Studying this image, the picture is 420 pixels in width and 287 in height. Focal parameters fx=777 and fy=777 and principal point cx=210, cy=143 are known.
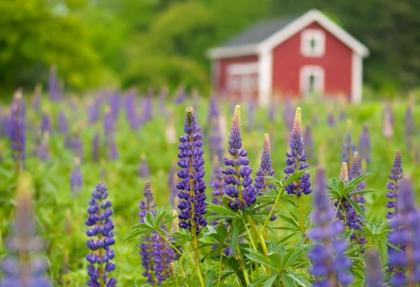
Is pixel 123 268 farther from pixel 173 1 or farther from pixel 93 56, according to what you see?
pixel 173 1

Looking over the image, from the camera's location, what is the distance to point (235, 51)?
37.9 m

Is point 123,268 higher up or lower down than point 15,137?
lower down

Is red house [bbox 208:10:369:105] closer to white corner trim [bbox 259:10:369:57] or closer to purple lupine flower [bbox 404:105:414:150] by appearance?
white corner trim [bbox 259:10:369:57]

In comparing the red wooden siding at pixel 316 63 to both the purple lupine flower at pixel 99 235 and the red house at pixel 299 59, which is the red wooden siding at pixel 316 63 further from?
the purple lupine flower at pixel 99 235

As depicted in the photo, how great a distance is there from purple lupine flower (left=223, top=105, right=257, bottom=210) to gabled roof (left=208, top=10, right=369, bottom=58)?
108 feet

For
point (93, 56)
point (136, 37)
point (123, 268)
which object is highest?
point (136, 37)

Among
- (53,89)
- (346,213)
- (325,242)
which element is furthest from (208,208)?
(53,89)

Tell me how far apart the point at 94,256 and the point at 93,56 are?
27.1 m

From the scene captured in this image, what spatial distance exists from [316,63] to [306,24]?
1.96m

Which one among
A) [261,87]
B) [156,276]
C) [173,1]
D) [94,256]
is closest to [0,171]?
[156,276]

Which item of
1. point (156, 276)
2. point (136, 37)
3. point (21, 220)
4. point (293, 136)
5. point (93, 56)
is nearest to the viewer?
point (21, 220)

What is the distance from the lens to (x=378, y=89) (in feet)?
161

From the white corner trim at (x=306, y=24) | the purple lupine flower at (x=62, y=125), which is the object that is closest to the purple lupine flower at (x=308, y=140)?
the purple lupine flower at (x=62, y=125)

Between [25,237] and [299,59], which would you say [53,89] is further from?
[299,59]
